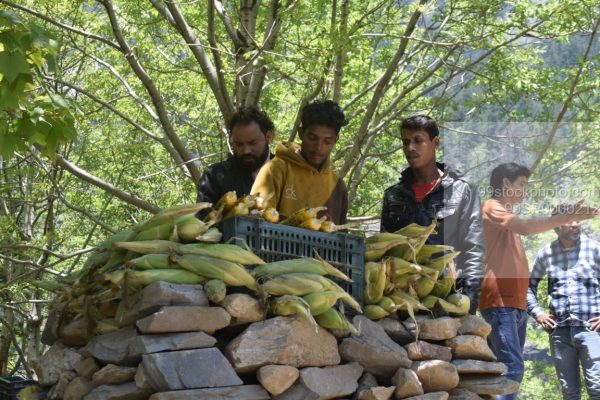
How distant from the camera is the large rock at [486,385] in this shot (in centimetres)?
448

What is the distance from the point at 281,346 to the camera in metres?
3.84

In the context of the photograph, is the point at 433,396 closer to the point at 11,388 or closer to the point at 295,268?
the point at 295,268

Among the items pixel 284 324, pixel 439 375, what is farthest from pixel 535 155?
pixel 284 324

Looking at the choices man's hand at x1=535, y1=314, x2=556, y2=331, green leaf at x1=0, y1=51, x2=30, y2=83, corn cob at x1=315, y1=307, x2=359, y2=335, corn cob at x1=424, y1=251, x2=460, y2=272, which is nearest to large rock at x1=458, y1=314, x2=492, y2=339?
corn cob at x1=424, y1=251, x2=460, y2=272

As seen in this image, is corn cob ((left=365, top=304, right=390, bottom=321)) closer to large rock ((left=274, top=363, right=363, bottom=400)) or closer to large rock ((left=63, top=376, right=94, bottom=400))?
large rock ((left=274, top=363, right=363, bottom=400))

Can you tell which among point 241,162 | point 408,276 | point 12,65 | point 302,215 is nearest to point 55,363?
point 302,215

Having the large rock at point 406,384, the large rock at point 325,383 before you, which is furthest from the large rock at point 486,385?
the large rock at point 325,383

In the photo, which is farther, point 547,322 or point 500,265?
point 547,322

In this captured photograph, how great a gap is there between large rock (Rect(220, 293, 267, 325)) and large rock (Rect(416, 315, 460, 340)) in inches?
35.6

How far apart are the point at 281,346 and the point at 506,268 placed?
2.37 metres

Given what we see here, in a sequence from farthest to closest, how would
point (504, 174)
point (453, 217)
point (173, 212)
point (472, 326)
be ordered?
point (504, 174) → point (453, 217) → point (472, 326) → point (173, 212)

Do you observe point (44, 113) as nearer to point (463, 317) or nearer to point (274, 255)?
point (274, 255)

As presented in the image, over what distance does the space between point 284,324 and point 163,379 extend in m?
0.56

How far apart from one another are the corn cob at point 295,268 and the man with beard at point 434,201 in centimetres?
123
